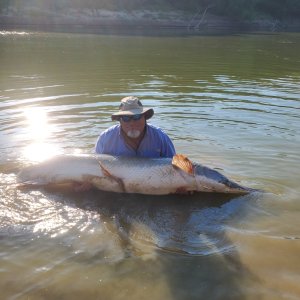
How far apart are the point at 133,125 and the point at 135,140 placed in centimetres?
36

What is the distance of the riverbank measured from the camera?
1823 inches

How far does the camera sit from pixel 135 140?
20.9 feet

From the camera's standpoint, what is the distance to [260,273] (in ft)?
14.8

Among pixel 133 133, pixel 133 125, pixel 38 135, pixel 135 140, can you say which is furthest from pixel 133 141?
pixel 38 135

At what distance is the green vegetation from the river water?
38.6m

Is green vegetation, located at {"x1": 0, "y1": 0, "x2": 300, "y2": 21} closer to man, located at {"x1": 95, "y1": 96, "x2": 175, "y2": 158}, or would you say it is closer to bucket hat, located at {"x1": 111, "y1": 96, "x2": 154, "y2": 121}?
man, located at {"x1": 95, "y1": 96, "x2": 175, "y2": 158}

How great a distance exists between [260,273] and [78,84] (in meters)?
11.9

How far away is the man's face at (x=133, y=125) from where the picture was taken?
596 cm

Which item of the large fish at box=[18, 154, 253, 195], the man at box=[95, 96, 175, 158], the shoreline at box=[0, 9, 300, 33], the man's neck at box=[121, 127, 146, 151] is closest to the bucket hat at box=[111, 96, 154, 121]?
the man at box=[95, 96, 175, 158]

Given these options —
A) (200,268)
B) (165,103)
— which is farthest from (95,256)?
(165,103)

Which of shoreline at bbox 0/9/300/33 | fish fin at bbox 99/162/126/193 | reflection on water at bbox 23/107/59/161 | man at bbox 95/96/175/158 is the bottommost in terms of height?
shoreline at bbox 0/9/300/33

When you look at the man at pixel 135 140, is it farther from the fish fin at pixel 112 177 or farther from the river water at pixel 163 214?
the river water at pixel 163 214

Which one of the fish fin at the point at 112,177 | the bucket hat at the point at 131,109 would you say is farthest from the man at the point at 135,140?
the fish fin at the point at 112,177

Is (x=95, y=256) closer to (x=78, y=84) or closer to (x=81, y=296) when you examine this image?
(x=81, y=296)
